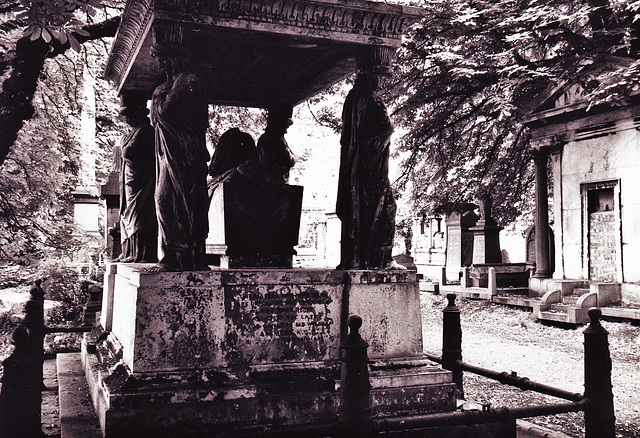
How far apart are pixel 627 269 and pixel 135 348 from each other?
13.1 m

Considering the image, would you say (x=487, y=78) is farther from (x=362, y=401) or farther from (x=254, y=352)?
(x=362, y=401)

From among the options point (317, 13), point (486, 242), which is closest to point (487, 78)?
point (486, 242)

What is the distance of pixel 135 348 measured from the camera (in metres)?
4.15

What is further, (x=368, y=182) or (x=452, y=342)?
(x=452, y=342)

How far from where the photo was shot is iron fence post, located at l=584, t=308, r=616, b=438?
4.13 metres

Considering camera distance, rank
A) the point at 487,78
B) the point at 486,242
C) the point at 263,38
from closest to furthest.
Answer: the point at 263,38 → the point at 487,78 → the point at 486,242

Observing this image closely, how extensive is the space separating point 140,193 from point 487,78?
12859mm

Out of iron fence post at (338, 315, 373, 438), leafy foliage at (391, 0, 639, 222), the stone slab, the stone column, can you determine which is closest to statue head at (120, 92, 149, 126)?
the stone slab

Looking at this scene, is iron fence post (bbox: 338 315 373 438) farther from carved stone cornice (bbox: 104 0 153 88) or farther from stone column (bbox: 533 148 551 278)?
stone column (bbox: 533 148 551 278)

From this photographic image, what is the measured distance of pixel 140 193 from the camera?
6.45 metres

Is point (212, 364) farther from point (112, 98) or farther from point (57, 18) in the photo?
point (112, 98)

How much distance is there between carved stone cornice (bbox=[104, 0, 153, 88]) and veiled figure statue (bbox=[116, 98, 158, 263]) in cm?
65

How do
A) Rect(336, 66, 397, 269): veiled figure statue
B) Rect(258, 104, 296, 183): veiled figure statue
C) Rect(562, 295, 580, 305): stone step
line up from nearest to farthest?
Rect(336, 66, 397, 269): veiled figure statue < Rect(258, 104, 296, 183): veiled figure statue < Rect(562, 295, 580, 305): stone step

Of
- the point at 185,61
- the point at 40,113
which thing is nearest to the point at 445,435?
the point at 185,61
